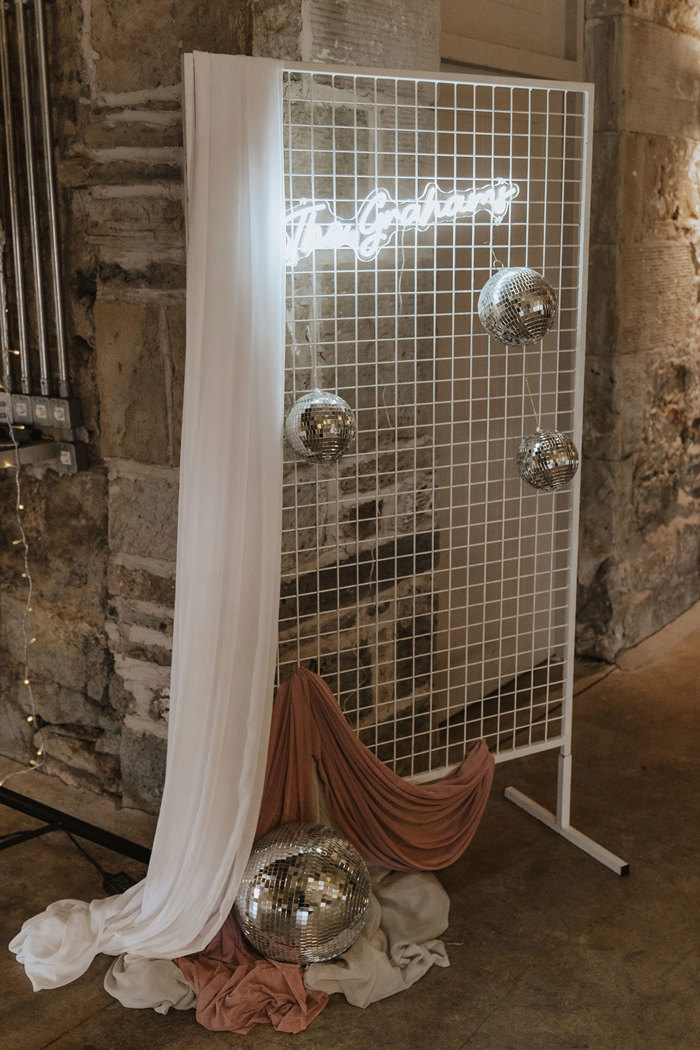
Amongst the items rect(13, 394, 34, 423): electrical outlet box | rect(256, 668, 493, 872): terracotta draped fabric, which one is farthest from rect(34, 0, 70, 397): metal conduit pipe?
rect(256, 668, 493, 872): terracotta draped fabric

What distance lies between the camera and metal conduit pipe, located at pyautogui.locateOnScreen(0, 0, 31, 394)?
298cm

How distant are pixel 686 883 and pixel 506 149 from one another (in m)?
2.33

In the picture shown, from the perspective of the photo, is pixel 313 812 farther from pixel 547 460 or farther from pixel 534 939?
pixel 547 460

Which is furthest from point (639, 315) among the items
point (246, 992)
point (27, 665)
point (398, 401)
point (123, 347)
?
point (246, 992)

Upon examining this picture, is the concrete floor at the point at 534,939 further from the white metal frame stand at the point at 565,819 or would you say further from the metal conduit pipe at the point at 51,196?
the metal conduit pipe at the point at 51,196

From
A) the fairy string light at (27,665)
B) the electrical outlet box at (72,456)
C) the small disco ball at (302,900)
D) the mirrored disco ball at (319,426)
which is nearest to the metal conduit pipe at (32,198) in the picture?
the electrical outlet box at (72,456)

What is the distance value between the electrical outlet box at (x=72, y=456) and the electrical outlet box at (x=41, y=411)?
0.25 ft

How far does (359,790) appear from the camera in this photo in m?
2.74

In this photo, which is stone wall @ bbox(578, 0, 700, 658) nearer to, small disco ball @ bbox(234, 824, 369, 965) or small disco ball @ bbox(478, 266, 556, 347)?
small disco ball @ bbox(478, 266, 556, 347)

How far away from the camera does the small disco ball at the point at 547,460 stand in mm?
2746

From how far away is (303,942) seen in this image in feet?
8.05

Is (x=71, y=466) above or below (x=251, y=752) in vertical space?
above

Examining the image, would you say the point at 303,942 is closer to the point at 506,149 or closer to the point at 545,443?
the point at 545,443

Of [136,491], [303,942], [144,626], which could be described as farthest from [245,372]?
[303,942]
